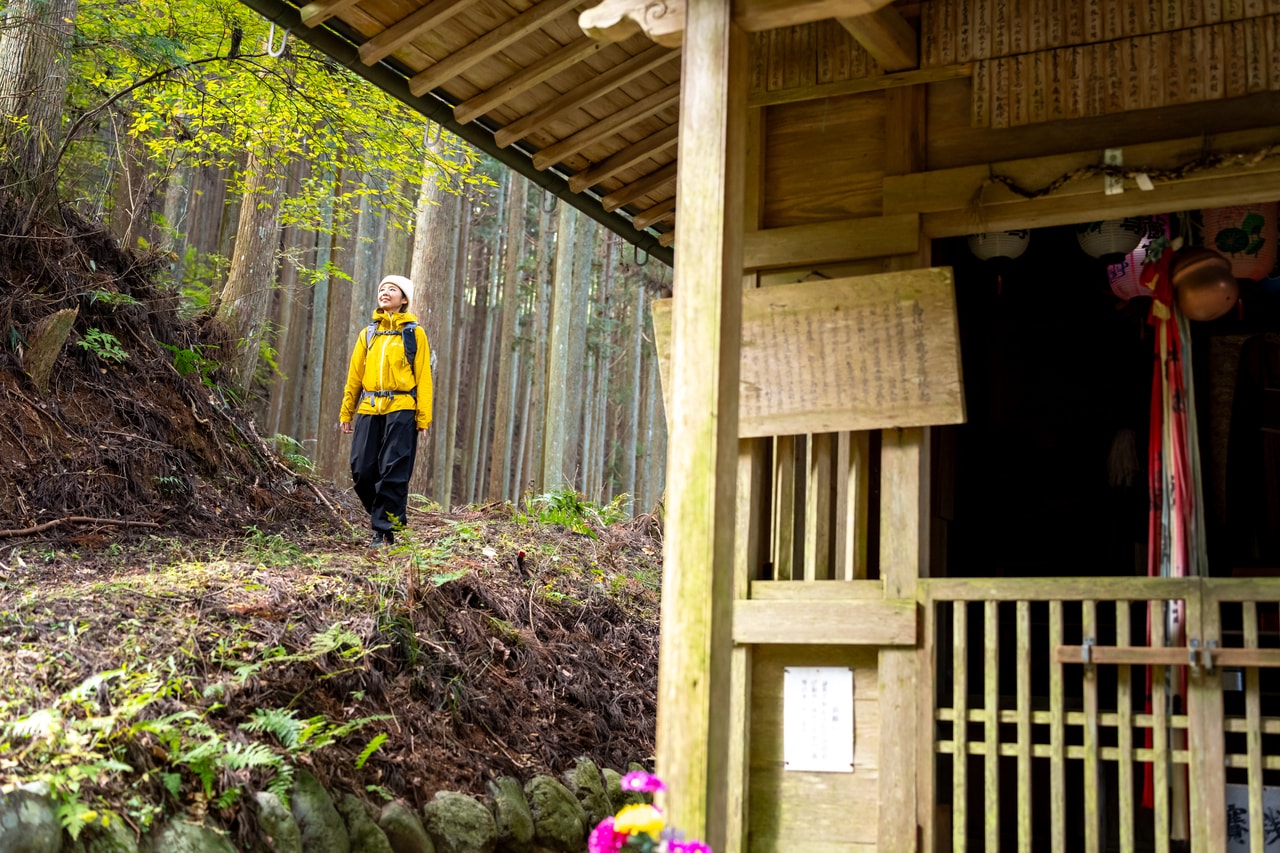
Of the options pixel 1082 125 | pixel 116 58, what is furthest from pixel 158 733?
pixel 116 58

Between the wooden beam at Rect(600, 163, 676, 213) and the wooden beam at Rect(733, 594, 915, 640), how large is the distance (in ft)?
10.8

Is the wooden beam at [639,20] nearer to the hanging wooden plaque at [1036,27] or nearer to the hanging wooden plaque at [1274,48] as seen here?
the hanging wooden plaque at [1036,27]

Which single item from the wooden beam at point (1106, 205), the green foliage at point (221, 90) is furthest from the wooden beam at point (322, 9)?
the green foliage at point (221, 90)

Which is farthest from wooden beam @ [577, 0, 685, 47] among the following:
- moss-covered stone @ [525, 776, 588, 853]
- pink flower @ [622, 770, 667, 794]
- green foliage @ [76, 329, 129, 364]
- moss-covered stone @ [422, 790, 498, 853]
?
green foliage @ [76, 329, 129, 364]

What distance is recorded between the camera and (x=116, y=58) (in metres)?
10.8

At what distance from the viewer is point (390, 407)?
29.1 feet

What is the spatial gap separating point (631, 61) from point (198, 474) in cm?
553

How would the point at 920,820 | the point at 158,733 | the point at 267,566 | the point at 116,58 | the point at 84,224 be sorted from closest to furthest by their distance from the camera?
the point at 920,820
the point at 158,733
the point at 267,566
the point at 84,224
the point at 116,58

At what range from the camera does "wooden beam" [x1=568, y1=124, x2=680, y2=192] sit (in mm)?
6895

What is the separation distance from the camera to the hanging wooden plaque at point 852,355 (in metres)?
5.00

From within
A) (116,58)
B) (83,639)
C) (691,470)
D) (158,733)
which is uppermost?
(116,58)

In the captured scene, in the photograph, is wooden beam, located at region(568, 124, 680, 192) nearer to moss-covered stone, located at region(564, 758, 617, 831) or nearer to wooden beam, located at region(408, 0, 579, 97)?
wooden beam, located at region(408, 0, 579, 97)

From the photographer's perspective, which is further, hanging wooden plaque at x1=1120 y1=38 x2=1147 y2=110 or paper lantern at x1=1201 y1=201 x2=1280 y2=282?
paper lantern at x1=1201 y1=201 x2=1280 y2=282

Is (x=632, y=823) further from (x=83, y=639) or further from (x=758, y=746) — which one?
(x=83, y=639)
